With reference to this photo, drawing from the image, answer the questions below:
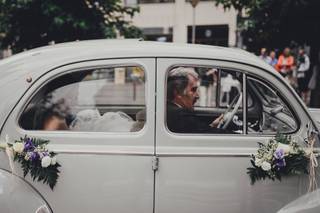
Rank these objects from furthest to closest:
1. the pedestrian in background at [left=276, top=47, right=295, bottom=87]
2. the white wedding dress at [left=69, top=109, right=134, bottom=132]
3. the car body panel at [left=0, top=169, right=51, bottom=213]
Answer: the pedestrian in background at [left=276, top=47, right=295, bottom=87] < the white wedding dress at [left=69, top=109, right=134, bottom=132] < the car body panel at [left=0, top=169, right=51, bottom=213]

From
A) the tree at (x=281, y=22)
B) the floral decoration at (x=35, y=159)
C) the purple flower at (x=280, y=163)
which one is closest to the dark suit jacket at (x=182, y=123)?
the purple flower at (x=280, y=163)

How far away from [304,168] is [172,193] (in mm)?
944

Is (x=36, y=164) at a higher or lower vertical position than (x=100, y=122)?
lower

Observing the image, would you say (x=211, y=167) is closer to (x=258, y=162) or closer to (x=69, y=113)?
(x=258, y=162)

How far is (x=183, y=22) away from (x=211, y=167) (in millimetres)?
21937

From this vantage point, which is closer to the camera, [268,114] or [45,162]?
[45,162]

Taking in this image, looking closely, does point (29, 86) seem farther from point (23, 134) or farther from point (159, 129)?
point (159, 129)

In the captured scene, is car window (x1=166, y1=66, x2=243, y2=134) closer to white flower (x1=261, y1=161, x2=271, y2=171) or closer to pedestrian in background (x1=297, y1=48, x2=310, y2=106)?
white flower (x1=261, y1=161, x2=271, y2=171)

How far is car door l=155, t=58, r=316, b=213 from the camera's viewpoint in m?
3.02

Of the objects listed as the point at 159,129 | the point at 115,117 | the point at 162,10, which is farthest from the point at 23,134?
the point at 162,10

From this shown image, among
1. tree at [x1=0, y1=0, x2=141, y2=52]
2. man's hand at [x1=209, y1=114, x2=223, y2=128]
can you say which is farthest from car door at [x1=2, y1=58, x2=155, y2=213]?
tree at [x1=0, y1=0, x2=141, y2=52]

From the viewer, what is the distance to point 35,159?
2.98 metres

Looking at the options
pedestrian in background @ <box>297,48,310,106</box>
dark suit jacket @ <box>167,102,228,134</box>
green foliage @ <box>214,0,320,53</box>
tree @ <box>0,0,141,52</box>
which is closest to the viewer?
dark suit jacket @ <box>167,102,228,134</box>

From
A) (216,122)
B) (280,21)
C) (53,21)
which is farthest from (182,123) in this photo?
(53,21)
